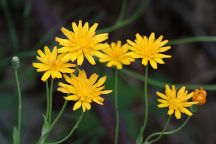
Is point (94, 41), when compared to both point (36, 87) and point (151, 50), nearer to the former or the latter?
point (151, 50)

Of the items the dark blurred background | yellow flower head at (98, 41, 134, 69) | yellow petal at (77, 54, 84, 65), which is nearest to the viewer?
yellow petal at (77, 54, 84, 65)

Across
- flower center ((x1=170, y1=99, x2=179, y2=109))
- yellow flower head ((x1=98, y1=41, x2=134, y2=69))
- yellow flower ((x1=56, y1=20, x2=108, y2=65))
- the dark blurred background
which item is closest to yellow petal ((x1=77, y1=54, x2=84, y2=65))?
yellow flower ((x1=56, y1=20, x2=108, y2=65))

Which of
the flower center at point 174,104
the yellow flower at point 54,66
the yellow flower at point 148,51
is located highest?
the yellow flower at point 148,51

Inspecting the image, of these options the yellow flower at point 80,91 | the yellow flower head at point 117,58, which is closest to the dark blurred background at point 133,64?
the yellow flower head at point 117,58

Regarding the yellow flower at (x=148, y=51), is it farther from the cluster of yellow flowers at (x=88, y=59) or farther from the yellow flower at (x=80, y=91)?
the yellow flower at (x=80, y=91)

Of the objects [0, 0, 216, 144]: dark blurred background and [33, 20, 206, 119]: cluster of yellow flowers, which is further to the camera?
[0, 0, 216, 144]: dark blurred background

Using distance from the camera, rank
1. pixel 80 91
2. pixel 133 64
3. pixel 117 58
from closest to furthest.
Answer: pixel 80 91, pixel 117 58, pixel 133 64

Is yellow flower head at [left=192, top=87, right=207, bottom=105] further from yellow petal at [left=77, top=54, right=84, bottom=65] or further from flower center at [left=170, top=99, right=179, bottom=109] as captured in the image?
yellow petal at [left=77, top=54, right=84, bottom=65]

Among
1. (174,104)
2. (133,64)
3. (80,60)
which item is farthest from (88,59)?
(133,64)

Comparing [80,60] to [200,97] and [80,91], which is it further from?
[200,97]
